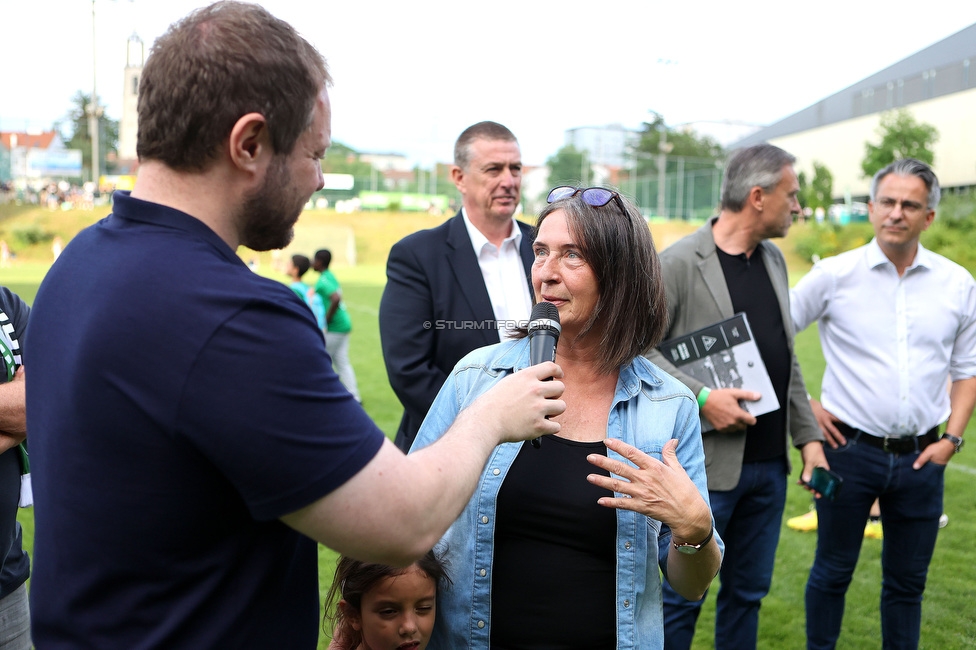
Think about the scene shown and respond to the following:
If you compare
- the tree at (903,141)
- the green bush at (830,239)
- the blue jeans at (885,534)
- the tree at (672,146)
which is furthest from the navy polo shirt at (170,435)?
the tree at (672,146)

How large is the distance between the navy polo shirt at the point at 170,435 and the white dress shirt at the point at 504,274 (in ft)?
10.7

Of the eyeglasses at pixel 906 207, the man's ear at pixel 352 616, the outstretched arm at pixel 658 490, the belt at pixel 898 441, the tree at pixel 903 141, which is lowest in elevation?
the man's ear at pixel 352 616

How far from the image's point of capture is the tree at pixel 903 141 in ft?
184

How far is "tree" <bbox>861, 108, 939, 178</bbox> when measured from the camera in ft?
184

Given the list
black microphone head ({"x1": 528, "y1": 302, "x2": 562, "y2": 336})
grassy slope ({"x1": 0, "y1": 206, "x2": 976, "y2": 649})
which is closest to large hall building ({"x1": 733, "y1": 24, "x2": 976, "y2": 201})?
grassy slope ({"x1": 0, "y1": 206, "x2": 976, "y2": 649})

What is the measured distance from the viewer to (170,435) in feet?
4.92

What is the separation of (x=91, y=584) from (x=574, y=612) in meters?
1.38

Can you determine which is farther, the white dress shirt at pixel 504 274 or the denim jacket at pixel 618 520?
the white dress shirt at pixel 504 274

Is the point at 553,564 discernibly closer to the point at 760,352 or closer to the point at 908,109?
the point at 760,352

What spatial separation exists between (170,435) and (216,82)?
0.66m

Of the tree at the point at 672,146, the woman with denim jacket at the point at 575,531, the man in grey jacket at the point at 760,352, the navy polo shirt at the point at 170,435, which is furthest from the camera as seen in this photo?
the tree at the point at 672,146

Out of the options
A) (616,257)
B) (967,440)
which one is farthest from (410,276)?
(967,440)

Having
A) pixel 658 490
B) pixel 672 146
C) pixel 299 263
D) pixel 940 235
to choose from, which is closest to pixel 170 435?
pixel 658 490

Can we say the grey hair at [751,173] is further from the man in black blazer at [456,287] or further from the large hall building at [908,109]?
the large hall building at [908,109]
